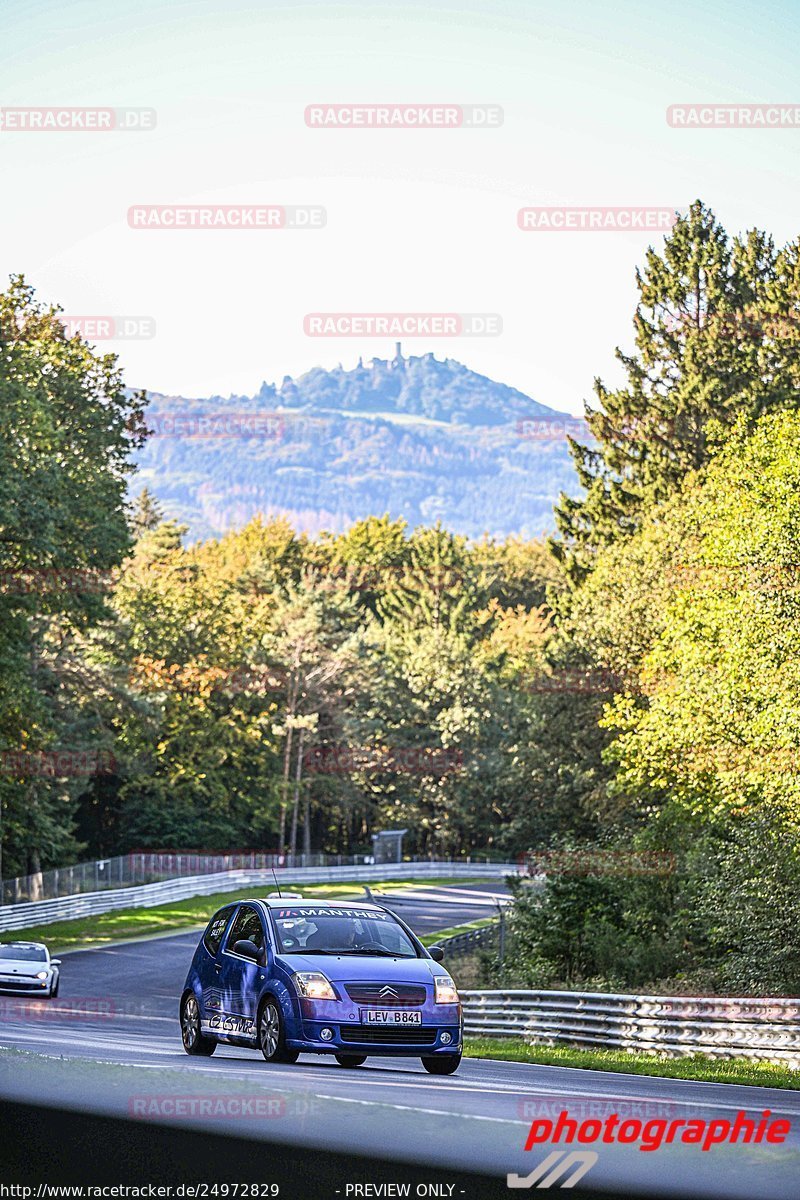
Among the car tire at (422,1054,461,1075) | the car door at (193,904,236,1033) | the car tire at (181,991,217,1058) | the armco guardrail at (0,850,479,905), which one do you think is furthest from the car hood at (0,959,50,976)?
the car tire at (422,1054,461,1075)

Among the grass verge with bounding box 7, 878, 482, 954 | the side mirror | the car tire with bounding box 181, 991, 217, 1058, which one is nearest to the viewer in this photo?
the side mirror

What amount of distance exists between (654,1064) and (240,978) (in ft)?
24.4

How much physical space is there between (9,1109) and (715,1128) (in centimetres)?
109

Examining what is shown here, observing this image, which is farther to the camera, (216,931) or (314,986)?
(216,931)

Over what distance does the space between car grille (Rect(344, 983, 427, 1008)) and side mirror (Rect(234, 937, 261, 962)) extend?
1.14 meters

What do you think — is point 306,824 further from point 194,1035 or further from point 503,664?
point 194,1035

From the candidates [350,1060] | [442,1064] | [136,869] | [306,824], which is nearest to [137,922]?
[136,869]

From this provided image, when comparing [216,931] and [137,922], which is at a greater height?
[216,931]

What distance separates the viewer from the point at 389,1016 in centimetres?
1395

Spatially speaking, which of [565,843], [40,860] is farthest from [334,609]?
[565,843]

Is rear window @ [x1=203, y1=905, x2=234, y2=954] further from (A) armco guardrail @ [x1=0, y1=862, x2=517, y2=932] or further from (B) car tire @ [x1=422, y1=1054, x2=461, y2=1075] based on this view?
(A) armco guardrail @ [x1=0, y1=862, x2=517, y2=932]

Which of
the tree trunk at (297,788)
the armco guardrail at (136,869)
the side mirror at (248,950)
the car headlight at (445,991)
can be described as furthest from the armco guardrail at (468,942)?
the tree trunk at (297,788)

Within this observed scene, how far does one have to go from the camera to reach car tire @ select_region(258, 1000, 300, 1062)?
1385cm

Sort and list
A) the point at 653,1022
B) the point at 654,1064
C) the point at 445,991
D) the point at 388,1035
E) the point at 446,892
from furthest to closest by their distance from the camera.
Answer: the point at 446,892, the point at 653,1022, the point at 654,1064, the point at 445,991, the point at 388,1035
